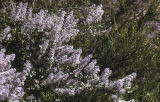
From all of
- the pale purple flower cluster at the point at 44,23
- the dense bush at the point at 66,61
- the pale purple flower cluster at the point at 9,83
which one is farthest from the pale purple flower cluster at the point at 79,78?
the pale purple flower cluster at the point at 9,83

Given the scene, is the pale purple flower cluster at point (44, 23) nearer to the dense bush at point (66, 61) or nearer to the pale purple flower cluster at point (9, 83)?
the dense bush at point (66, 61)

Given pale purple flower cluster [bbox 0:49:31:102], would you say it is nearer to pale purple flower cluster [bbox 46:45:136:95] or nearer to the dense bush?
the dense bush

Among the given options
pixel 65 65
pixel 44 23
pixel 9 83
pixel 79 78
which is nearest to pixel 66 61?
pixel 65 65

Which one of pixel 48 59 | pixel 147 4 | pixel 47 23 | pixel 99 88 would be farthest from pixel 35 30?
pixel 147 4

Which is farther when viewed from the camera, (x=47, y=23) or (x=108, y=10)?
(x=108, y=10)

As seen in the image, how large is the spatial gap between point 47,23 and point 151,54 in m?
1.41

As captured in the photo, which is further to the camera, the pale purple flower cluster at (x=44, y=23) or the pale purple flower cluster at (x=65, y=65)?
the pale purple flower cluster at (x=44, y=23)

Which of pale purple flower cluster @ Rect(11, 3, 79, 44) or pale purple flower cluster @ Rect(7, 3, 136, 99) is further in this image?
pale purple flower cluster @ Rect(11, 3, 79, 44)

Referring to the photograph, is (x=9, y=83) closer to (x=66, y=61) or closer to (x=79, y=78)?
(x=66, y=61)

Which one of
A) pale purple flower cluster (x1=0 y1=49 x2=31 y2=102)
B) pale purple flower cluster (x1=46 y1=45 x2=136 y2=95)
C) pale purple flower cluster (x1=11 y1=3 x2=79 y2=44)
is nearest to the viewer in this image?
pale purple flower cluster (x1=0 y1=49 x2=31 y2=102)

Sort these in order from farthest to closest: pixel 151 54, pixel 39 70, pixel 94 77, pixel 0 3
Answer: pixel 0 3 < pixel 151 54 < pixel 39 70 < pixel 94 77

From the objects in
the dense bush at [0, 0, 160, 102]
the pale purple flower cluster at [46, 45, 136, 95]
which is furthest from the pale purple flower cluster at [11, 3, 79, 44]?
the pale purple flower cluster at [46, 45, 136, 95]

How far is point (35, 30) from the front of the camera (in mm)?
3100

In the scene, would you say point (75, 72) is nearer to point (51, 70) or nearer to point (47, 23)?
point (51, 70)
